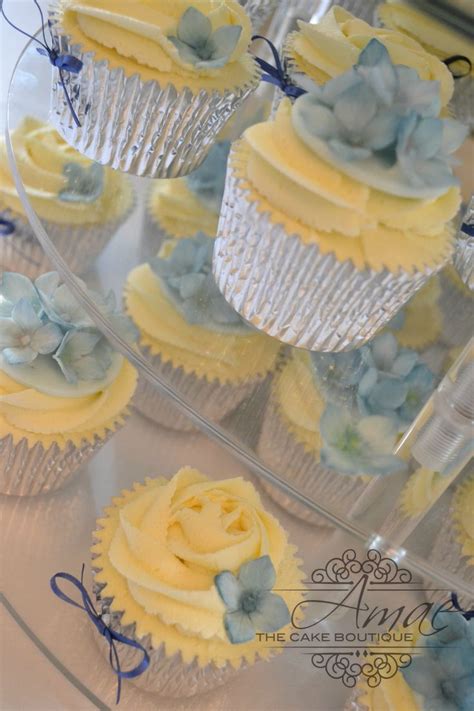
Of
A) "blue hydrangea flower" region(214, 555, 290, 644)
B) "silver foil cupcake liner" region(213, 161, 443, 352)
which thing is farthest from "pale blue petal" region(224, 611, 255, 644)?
"silver foil cupcake liner" region(213, 161, 443, 352)

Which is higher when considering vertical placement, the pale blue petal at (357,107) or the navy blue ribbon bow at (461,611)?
the pale blue petal at (357,107)

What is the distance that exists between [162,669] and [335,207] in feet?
1.55

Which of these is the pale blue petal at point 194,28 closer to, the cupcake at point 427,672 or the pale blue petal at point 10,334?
the pale blue petal at point 10,334

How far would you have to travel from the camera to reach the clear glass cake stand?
0.68 m

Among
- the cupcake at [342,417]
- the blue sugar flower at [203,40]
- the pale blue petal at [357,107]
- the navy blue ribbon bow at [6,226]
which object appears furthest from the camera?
the navy blue ribbon bow at [6,226]

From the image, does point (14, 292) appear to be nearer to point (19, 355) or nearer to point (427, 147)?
point (19, 355)

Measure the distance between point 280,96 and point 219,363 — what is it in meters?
0.35

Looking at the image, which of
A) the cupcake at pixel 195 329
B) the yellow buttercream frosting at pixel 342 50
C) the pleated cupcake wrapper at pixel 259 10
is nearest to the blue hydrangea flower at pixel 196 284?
the cupcake at pixel 195 329

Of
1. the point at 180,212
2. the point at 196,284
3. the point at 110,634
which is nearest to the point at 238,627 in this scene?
the point at 110,634

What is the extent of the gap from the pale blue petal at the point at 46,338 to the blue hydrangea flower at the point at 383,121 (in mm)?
384

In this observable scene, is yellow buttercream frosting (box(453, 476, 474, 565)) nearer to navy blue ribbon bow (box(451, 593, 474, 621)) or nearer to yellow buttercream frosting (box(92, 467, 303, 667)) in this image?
navy blue ribbon bow (box(451, 593, 474, 621))

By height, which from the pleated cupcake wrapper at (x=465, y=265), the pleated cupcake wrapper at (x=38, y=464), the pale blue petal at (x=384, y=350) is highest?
the pleated cupcake wrapper at (x=465, y=265)

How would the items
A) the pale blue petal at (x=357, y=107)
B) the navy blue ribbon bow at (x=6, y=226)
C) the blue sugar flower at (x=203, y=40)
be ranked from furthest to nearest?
1. the navy blue ribbon bow at (x=6, y=226)
2. the blue sugar flower at (x=203, y=40)
3. the pale blue petal at (x=357, y=107)

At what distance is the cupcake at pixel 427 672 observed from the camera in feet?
2.53
